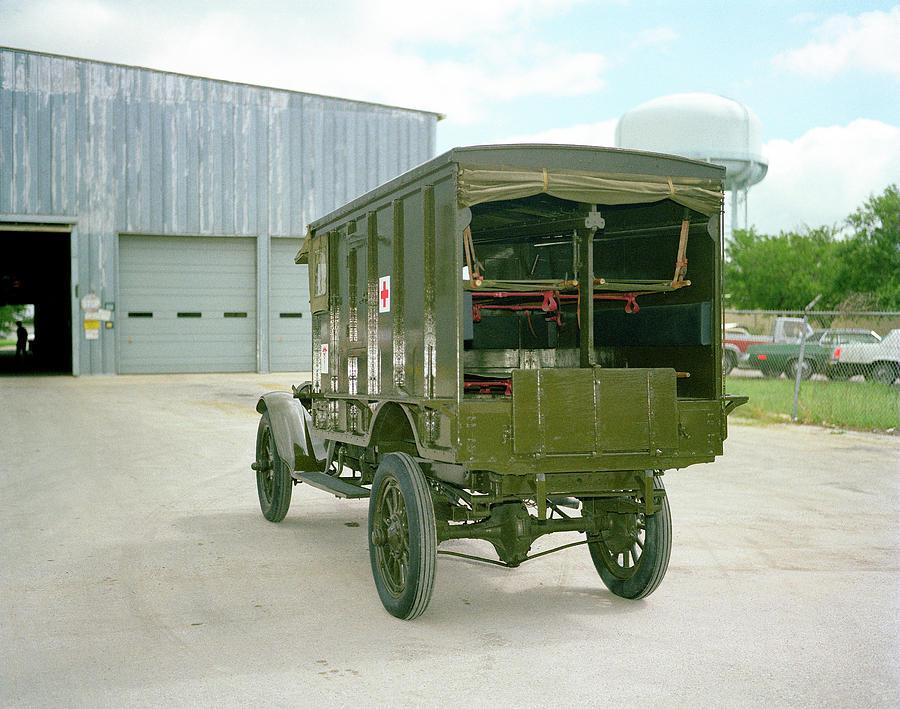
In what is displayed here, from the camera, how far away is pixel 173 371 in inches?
1160

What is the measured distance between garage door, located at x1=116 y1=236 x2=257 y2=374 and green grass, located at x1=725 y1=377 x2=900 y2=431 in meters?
17.2

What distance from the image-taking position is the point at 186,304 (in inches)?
1160

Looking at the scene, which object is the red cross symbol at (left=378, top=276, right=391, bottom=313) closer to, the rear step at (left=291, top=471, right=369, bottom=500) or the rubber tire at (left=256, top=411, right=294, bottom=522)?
the rear step at (left=291, top=471, right=369, bottom=500)

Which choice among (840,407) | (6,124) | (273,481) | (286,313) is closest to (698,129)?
(286,313)

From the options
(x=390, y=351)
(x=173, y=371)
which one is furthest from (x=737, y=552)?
(x=173, y=371)

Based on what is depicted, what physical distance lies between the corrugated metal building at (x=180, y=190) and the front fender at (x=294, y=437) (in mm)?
21923

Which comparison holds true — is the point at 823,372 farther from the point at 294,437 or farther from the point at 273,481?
the point at 294,437

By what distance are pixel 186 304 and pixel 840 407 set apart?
2016 centimetres

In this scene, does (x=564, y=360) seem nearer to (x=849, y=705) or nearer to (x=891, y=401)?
(x=849, y=705)

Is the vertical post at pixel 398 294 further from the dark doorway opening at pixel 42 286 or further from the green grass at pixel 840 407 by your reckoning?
the dark doorway opening at pixel 42 286

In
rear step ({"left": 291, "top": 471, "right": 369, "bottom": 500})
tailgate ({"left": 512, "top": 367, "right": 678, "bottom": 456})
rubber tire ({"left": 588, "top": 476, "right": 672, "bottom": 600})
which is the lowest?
rubber tire ({"left": 588, "top": 476, "right": 672, "bottom": 600})

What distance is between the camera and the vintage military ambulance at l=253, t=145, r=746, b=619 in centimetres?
515

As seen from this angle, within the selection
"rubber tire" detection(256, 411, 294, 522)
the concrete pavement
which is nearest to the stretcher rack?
the concrete pavement

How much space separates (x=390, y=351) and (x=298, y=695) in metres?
2.42
